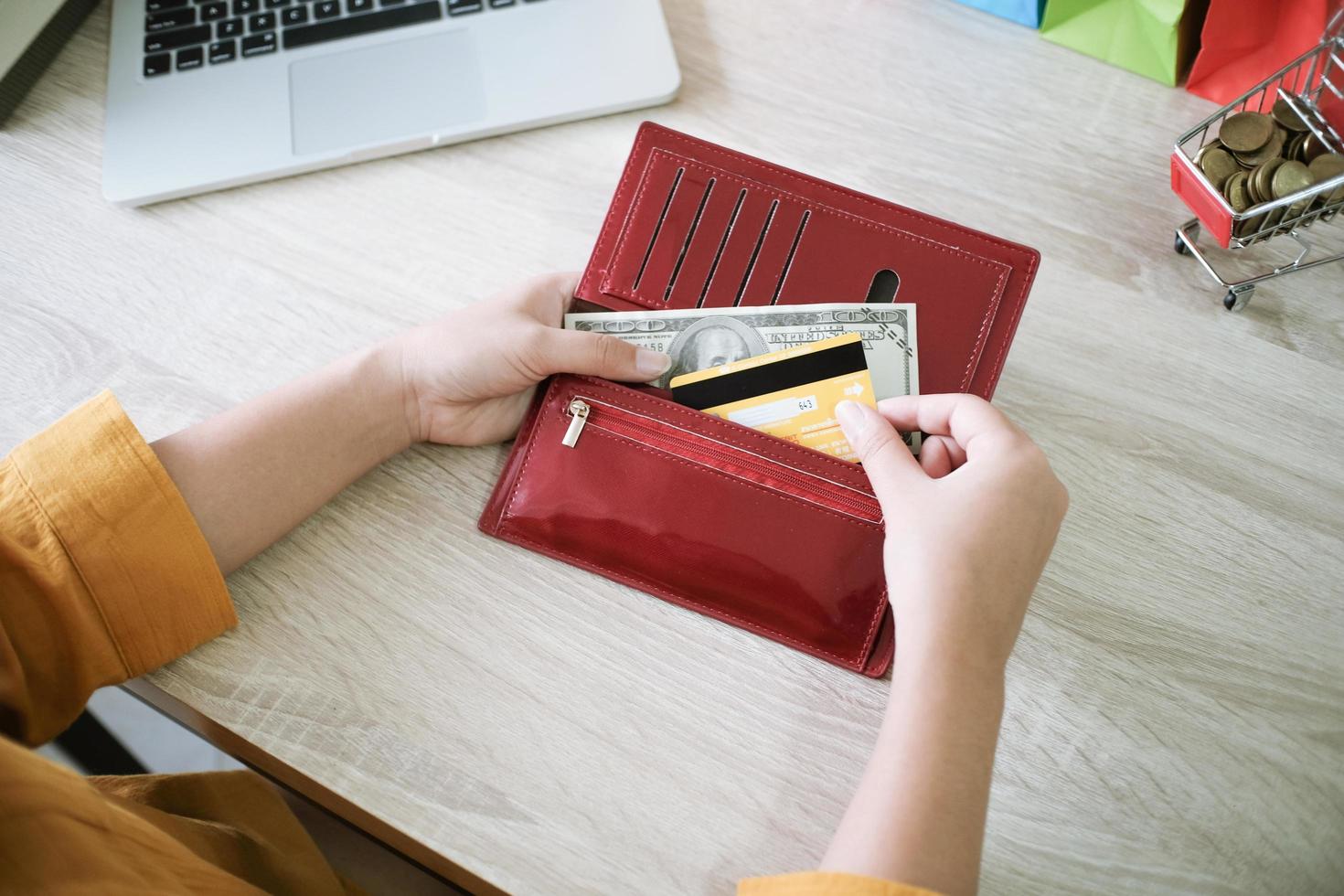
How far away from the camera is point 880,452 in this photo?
72 cm

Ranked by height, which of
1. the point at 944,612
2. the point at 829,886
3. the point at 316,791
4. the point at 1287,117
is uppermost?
the point at 1287,117

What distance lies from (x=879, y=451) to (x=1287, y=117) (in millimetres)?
468

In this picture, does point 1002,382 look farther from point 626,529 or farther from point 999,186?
point 626,529

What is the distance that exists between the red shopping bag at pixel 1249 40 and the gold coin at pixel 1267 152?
11cm

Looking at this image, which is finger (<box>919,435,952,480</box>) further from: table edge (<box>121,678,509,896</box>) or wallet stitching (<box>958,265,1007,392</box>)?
table edge (<box>121,678,509,896</box>)

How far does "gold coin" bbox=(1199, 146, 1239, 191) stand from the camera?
2.63 feet

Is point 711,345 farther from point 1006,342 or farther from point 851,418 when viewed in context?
point 1006,342

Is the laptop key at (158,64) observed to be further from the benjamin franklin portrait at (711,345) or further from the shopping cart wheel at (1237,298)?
the shopping cart wheel at (1237,298)

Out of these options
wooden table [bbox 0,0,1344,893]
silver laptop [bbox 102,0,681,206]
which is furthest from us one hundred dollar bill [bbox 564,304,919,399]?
silver laptop [bbox 102,0,681,206]

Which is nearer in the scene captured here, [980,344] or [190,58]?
[980,344]

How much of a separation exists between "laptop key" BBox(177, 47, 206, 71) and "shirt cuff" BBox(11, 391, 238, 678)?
0.41 metres

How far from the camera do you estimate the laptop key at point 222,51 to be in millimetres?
961

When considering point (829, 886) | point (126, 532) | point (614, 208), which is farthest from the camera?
point (614, 208)

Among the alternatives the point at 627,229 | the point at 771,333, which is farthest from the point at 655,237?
the point at 771,333
